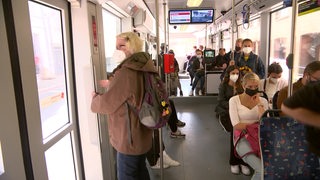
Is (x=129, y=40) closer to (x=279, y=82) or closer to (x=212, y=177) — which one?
(x=212, y=177)

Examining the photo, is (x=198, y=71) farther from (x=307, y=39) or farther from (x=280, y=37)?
(x=307, y=39)

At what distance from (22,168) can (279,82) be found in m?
3.49

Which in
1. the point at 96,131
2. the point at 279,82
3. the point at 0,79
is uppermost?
the point at 0,79

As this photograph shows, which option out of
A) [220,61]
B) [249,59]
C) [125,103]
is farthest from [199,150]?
[220,61]

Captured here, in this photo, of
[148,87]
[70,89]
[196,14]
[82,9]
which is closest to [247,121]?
[148,87]

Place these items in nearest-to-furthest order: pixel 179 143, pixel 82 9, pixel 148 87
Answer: pixel 148 87 → pixel 82 9 → pixel 179 143

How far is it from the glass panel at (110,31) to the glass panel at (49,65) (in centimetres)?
171

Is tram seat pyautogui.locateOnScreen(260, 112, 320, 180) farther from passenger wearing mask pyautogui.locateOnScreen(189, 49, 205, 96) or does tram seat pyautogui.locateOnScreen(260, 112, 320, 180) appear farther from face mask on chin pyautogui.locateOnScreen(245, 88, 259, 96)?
passenger wearing mask pyautogui.locateOnScreen(189, 49, 205, 96)

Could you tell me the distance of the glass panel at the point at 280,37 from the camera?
4820 millimetres

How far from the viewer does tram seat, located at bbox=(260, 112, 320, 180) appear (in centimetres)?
196

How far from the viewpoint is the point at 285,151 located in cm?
197

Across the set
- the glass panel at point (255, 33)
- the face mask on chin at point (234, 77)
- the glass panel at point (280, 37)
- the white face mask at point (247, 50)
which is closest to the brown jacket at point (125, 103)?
the face mask on chin at point (234, 77)

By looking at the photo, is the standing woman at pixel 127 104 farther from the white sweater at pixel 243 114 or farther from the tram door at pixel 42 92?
the white sweater at pixel 243 114

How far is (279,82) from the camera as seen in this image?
375 cm
